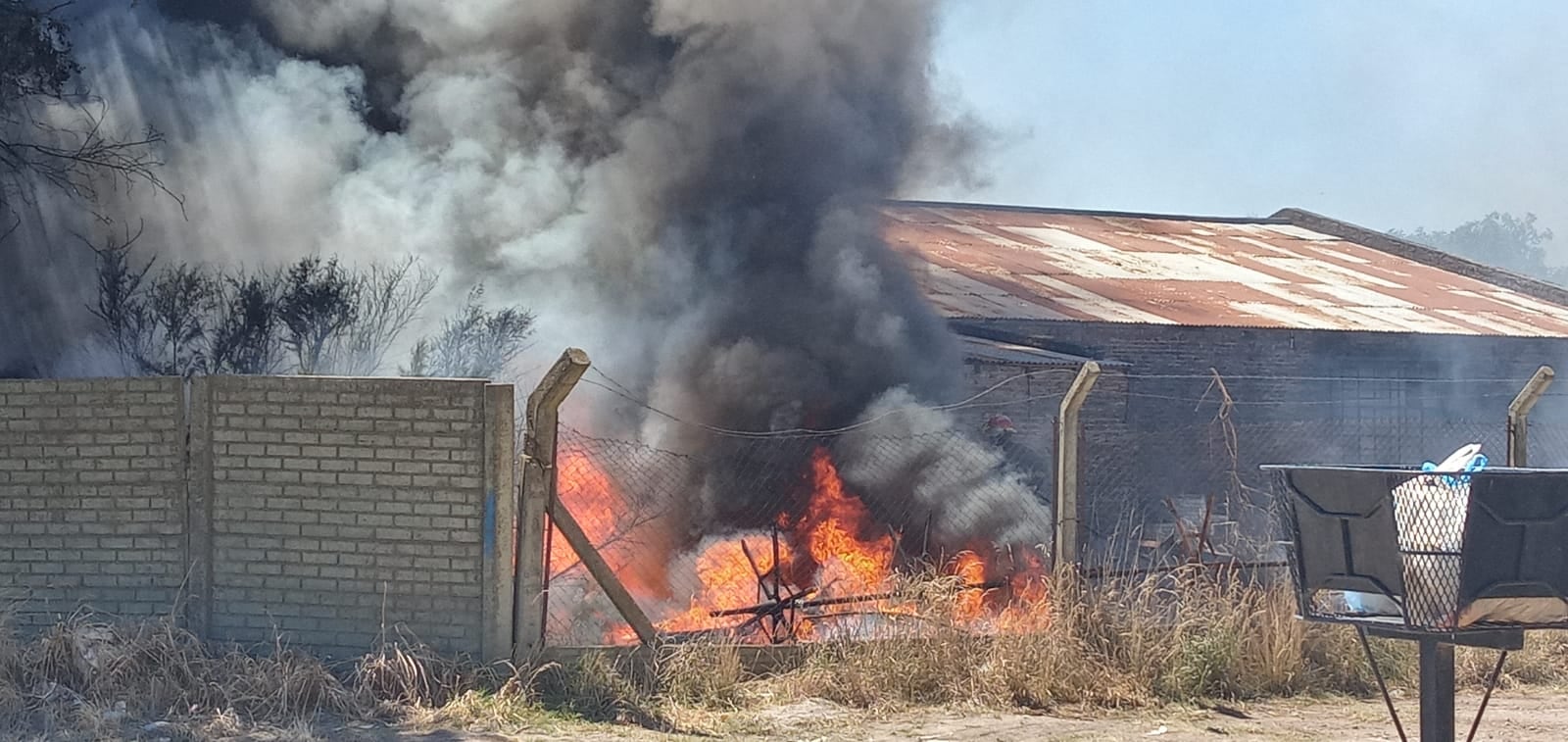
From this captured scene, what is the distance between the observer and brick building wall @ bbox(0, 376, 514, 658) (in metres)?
7.01

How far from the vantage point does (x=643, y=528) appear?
10094mm

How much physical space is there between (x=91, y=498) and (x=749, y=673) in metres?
3.46

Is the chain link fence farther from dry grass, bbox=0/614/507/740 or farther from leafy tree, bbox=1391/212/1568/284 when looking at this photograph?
leafy tree, bbox=1391/212/1568/284

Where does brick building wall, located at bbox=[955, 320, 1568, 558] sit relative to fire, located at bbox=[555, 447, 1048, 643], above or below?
above

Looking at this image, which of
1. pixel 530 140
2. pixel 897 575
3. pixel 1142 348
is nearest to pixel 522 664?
pixel 897 575

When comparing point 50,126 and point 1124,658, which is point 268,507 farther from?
point 50,126

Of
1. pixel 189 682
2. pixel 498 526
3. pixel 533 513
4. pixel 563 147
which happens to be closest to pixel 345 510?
pixel 498 526

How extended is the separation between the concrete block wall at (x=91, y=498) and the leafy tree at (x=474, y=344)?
16.6ft

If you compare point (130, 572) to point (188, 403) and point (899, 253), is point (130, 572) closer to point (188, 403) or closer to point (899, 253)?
point (188, 403)

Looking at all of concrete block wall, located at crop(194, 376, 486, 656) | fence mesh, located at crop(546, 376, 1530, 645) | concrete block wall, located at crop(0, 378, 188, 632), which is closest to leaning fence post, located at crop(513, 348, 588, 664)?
concrete block wall, located at crop(194, 376, 486, 656)

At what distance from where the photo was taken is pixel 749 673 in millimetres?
7395

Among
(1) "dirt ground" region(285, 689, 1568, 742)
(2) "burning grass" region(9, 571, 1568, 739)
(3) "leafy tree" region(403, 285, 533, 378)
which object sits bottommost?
(1) "dirt ground" region(285, 689, 1568, 742)

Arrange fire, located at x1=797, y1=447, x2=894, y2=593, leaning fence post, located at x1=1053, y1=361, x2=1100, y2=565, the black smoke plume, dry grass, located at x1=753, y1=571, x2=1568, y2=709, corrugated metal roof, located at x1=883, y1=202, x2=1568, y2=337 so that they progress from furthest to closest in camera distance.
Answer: corrugated metal roof, located at x1=883, y1=202, x2=1568, y2=337 < the black smoke plume < fire, located at x1=797, y1=447, x2=894, y2=593 < leaning fence post, located at x1=1053, y1=361, x2=1100, y2=565 < dry grass, located at x1=753, y1=571, x2=1568, y2=709

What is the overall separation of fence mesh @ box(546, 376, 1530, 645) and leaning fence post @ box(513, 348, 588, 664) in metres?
0.41
